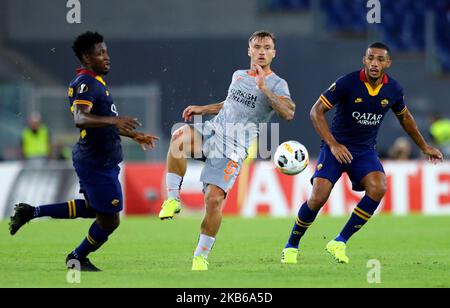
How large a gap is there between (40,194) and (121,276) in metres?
10.2

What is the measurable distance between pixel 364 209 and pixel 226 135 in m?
1.66

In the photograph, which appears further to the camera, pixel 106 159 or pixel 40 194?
pixel 40 194

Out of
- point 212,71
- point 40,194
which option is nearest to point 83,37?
point 40,194

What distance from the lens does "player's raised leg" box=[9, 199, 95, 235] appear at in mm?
10781

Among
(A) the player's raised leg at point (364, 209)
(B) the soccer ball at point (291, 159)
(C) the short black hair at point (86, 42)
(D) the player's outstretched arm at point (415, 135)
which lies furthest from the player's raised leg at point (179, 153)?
(D) the player's outstretched arm at point (415, 135)

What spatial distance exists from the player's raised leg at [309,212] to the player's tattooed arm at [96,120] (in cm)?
229

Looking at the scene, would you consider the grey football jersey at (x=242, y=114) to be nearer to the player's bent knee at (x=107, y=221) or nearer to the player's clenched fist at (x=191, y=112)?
the player's clenched fist at (x=191, y=112)

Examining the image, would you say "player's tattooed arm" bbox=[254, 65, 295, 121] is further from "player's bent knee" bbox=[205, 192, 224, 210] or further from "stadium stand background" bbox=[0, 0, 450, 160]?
"stadium stand background" bbox=[0, 0, 450, 160]

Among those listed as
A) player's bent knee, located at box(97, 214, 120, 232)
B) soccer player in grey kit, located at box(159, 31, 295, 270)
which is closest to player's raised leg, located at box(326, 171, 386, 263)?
soccer player in grey kit, located at box(159, 31, 295, 270)

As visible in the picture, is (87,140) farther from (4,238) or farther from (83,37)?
(4,238)

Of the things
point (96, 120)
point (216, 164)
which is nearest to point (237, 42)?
point (216, 164)

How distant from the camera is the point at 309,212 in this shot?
11.5 m

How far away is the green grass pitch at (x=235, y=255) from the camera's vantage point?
31.9 feet
